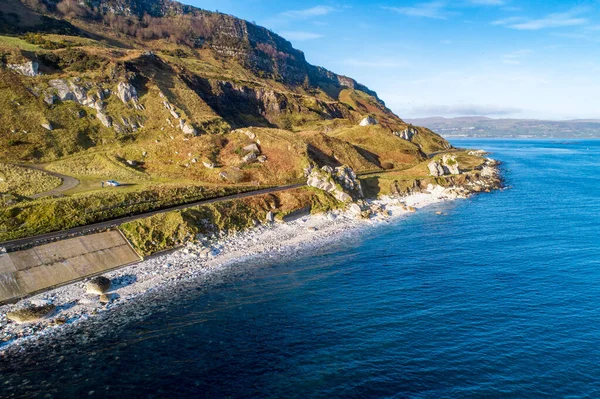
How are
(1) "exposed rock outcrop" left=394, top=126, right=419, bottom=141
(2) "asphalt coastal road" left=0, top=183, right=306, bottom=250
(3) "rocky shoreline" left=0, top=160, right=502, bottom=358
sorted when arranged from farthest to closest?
A: (1) "exposed rock outcrop" left=394, top=126, right=419, bottom=141 < (2) "asphalt coastal road" left=0, top=183, right=306, bottom=250 < (3) "rocky shoreline" left=0, top=160, right=502, bottom=358

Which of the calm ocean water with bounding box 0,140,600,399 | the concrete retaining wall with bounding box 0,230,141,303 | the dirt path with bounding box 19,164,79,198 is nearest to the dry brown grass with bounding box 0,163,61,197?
the dirt path with bounding box 19,164,79,198

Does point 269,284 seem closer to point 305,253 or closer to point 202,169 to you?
point 305,253

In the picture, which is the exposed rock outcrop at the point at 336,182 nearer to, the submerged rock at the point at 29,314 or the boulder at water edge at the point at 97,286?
the boulder at water edge at the point at 97,286

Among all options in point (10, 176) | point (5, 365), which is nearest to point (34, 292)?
point (5, 365)

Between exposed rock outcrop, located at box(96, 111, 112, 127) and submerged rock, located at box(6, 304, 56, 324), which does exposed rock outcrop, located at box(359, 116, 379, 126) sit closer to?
exposed rock outcrop, located at box(96, 111, 112, 127)

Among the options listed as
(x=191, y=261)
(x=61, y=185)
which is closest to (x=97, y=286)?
(x=191, y=261)
